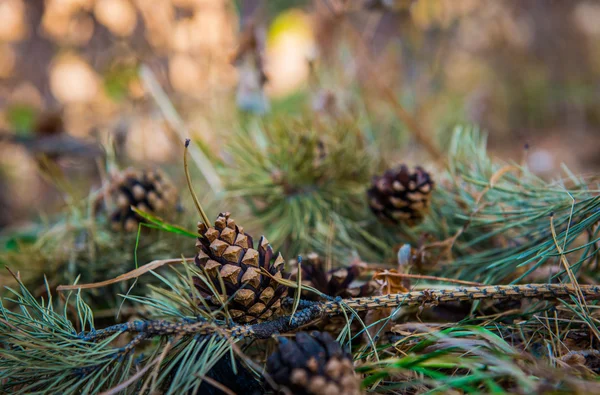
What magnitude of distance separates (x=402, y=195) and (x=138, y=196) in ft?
1.20

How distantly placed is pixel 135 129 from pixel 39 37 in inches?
23.2

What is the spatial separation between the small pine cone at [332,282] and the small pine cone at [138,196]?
26 cm

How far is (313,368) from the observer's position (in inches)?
10.5

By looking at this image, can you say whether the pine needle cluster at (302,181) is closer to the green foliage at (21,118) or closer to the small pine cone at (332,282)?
the small pine cone at (332,282)

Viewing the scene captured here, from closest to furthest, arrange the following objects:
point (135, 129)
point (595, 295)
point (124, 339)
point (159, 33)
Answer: point (595, 295)
point (124, 339)
point (135, 129)
point (159, 33)

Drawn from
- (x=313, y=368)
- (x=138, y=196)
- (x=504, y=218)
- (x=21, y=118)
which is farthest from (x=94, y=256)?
(x=21, y=118)

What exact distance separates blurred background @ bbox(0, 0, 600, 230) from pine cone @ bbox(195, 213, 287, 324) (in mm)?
376

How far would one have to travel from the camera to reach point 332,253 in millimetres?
557

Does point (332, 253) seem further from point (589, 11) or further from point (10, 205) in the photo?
point (589, 11)

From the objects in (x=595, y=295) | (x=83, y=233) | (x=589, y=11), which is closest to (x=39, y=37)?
(x=83, y=233)

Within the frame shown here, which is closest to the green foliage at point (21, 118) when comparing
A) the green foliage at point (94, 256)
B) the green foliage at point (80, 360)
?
the green foliage at point (94, 256)

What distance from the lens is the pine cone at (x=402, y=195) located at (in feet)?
1.72

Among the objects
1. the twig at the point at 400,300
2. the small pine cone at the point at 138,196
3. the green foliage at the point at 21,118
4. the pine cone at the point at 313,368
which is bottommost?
the twig at the point at 400,300

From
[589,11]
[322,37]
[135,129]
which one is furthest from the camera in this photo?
[589,11]
